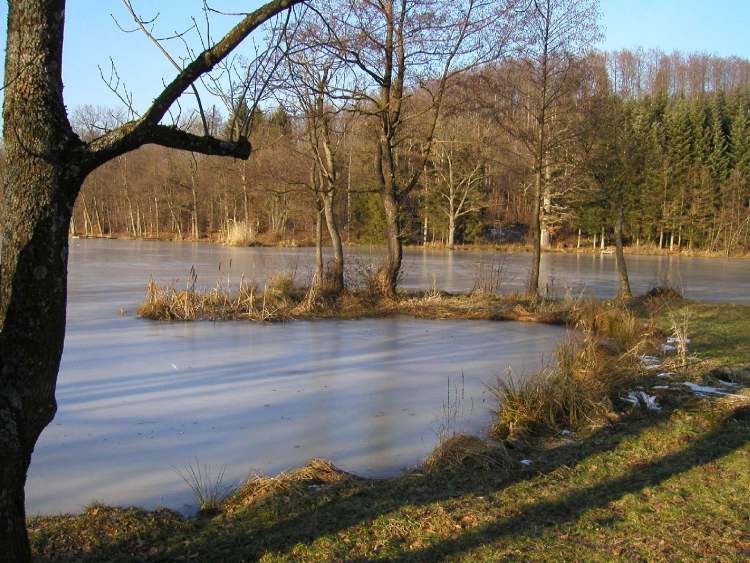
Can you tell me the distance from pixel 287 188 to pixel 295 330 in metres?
5.37

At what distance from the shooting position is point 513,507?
3.93 metres

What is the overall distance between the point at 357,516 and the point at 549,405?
2890mm

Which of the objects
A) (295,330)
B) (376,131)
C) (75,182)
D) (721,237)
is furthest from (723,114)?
(75,182)

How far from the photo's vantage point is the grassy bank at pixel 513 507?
11.1 ft

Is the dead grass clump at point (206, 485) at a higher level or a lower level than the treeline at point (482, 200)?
lower

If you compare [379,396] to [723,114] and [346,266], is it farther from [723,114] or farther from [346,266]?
[723,114]

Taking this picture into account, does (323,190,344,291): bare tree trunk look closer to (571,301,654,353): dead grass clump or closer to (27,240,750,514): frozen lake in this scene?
(27,240,750,514): frozen lake

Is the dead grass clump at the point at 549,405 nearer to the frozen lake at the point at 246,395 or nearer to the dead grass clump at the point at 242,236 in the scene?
the frozen lake at the point at 246,395

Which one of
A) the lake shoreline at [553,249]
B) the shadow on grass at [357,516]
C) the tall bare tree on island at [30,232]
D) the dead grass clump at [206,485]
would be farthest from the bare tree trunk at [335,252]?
the lake shoreline at [553,249]

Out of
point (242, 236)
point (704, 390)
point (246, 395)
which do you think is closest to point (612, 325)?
point (704, 390)

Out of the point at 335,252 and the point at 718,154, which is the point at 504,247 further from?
the point at 335,252

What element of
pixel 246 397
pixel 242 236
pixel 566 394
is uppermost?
pixel 242 236

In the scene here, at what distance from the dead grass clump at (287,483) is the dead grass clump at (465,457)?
2.07ft

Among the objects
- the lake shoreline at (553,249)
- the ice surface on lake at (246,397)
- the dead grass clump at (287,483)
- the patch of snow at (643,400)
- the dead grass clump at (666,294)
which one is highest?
the lake shoreline at (553,249)
